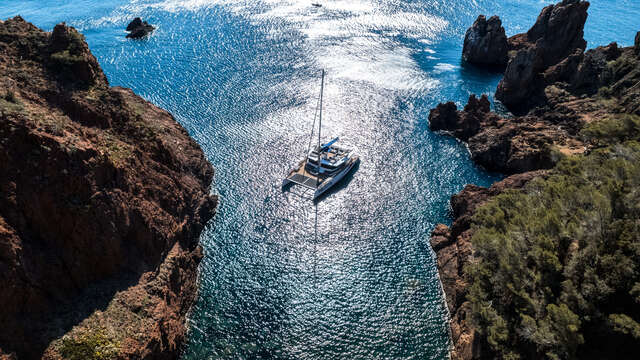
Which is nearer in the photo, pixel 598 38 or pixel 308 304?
pixel 308 304

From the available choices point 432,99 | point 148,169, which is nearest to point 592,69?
point 432,99

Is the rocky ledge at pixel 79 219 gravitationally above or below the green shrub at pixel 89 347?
above

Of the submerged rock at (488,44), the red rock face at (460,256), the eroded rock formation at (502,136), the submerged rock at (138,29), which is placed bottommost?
the red rock face at (460,256)

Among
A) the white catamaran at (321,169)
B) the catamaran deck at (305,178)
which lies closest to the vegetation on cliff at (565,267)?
the white catamaran at (321,169)

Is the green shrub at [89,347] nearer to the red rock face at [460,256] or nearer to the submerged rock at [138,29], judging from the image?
the red rock face at [460,256]

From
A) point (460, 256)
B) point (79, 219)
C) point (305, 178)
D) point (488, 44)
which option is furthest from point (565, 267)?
point (488, 44)

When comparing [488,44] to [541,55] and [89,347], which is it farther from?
[89,347]

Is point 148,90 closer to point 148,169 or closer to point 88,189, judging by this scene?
point 148,169
